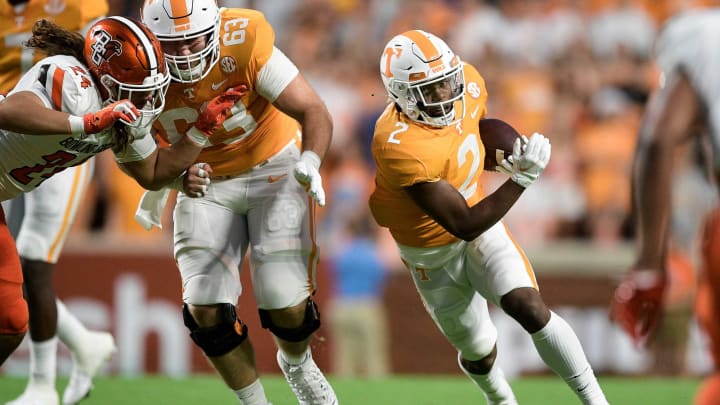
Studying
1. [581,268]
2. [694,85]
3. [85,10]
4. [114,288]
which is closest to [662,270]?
[694,85]

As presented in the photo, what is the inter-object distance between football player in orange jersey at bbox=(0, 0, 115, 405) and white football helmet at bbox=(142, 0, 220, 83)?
3.51 feet

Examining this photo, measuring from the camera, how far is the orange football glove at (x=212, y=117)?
181 inches

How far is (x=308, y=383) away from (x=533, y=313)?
110 cm

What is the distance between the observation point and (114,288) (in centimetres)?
900

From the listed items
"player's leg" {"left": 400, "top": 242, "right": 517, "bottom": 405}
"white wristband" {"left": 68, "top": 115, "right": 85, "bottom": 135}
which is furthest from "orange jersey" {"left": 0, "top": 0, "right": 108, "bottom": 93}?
"player's leg" {"left": 400, "top": 242, "right": 517, "bottom": 405}

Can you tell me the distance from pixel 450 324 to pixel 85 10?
243 centimetres

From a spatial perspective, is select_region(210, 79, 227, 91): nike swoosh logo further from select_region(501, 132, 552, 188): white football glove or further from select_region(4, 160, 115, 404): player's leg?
select_region(501, 132, 552, 188): white football glove

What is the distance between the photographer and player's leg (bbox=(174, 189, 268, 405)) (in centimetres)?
486

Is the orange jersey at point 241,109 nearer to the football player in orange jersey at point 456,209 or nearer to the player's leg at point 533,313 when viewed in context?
the football player in orange jersey at point 456,209

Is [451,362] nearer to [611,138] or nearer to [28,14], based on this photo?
[611,138]

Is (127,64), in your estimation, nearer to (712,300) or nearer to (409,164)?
(409,164)

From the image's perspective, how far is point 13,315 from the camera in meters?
4.56

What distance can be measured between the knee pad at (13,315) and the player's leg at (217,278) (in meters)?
0.71

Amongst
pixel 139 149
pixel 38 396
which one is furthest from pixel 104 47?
→ pixel 38 396
